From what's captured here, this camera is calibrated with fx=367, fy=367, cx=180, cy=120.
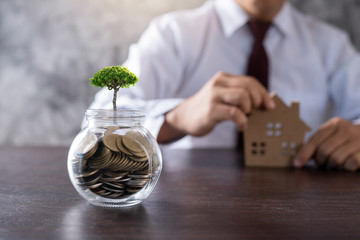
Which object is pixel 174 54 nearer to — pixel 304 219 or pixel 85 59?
pixel 85 59

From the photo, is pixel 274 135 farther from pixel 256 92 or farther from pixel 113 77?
pixel 113 77

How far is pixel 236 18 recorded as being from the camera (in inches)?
66.6

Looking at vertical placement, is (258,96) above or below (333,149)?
above

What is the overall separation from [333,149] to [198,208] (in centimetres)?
60

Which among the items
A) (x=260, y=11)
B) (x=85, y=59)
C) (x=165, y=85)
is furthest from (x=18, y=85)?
(x=260, y=11)

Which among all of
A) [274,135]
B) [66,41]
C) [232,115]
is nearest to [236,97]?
[232,115]

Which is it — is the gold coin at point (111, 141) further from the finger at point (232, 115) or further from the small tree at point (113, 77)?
the finger at point (232, 115)

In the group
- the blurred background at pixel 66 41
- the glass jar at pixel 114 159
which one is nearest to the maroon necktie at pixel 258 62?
the blurred background at pixel 66 41

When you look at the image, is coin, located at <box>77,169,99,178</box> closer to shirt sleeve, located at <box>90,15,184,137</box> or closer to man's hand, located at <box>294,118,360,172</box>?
man's hand, located at <box>294,118,360,172</box>

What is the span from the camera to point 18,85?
2.48 metres

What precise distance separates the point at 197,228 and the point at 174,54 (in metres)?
1.35

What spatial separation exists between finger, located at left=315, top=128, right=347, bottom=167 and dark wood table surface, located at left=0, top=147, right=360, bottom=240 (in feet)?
0.33

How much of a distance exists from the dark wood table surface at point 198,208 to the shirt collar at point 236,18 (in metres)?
0.97

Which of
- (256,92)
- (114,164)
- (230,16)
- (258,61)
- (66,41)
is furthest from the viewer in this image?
(66,41)
